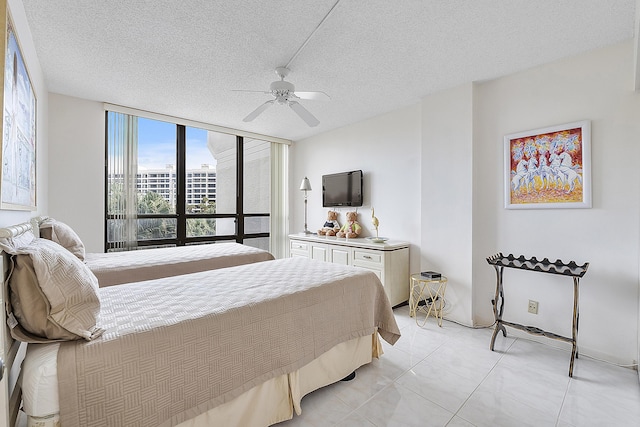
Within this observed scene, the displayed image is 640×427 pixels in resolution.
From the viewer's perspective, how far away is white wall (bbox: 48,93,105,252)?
3.17 meters

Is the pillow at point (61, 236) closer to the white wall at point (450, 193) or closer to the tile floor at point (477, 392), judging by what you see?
the tile floor at point (477, 392)

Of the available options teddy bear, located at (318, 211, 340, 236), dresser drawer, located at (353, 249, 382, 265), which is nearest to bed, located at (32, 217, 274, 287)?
dresser drawer, located at (353, 249, 382, 265)

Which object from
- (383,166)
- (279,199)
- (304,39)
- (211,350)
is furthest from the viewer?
(279,199)

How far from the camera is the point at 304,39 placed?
6.94 feet

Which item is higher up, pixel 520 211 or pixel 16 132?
pixel 16 132

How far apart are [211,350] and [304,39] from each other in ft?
6.99

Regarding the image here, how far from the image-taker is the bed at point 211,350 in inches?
39.1

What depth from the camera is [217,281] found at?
74.4 inches

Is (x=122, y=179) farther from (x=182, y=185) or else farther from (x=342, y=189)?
(x=342, y=189)

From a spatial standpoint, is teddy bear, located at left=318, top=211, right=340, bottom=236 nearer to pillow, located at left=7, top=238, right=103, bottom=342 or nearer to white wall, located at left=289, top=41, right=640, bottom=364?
white wall, located at left=289, top=41, right=640, bottom=364

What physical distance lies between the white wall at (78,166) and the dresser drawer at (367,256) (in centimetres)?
313

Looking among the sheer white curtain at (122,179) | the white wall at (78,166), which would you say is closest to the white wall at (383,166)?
the sheer white curtain at (122,179)

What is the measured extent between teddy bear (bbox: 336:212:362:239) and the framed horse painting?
186 cm

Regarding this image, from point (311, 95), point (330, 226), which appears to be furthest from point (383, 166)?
point (311, 95)
